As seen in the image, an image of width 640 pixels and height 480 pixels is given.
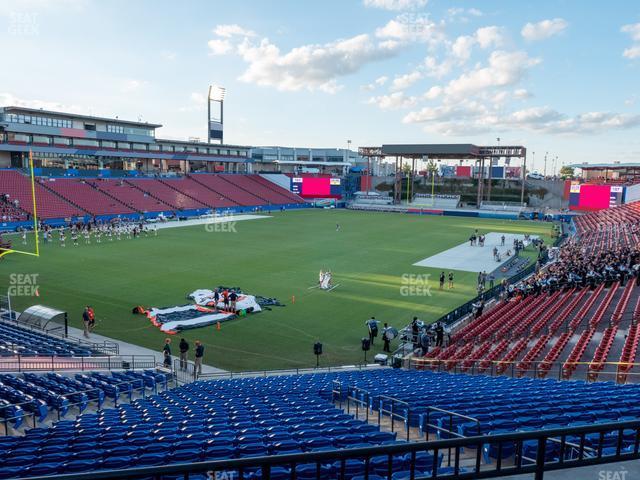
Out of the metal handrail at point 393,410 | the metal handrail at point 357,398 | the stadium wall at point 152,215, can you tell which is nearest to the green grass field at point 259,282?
the metal handrail at point 357,398

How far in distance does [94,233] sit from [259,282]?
26.5m

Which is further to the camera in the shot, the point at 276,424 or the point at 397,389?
the point at 397,389

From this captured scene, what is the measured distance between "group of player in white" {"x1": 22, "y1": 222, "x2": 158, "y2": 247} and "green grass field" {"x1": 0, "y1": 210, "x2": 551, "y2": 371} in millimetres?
1037

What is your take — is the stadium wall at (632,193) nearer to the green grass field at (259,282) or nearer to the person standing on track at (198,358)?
the green grass field at (259,282)

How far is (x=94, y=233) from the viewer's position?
5016cm

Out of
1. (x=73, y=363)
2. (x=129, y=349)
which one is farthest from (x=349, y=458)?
(x=129, y=349)

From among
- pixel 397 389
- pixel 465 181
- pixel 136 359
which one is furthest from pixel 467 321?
pixel 465 181

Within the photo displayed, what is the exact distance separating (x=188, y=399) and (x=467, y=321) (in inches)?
638

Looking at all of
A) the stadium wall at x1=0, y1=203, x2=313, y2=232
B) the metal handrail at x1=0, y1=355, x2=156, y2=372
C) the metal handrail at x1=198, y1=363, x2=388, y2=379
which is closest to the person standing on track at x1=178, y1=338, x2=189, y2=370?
the metal handrail at x1=198, y1=363, x2=388, y2=379

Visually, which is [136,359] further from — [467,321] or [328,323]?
[467,321]

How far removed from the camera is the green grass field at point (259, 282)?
21.8 metres

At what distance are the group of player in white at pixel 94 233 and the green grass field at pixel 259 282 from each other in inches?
40.8

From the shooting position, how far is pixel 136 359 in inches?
751

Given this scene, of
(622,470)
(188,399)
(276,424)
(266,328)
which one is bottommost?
(266,328)
